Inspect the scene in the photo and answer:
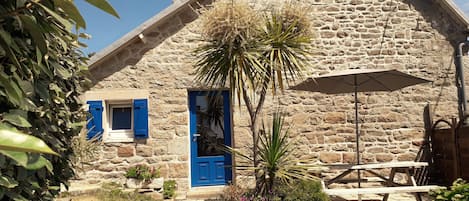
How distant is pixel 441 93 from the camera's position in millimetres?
8250

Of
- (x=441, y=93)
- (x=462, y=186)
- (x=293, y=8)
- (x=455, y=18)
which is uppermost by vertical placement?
(x=455, y=18)

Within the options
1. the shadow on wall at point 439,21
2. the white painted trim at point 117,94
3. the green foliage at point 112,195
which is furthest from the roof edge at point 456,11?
the green foliage at point 112,195

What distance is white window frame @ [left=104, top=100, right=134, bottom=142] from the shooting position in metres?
7.61

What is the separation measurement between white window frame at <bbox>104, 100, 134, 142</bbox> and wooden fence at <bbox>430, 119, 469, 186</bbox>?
6.48m

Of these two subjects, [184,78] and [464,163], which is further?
[184,78]

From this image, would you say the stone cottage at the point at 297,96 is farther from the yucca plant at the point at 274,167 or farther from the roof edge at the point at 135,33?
the yucca plant at the point at 274,167

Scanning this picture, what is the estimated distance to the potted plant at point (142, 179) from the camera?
704 centimetres

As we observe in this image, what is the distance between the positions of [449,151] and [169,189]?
227 inches

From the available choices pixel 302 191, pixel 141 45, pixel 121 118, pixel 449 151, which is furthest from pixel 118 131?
pixel 449 151

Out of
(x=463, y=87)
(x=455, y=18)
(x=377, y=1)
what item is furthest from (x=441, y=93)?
(x=377, y=1)

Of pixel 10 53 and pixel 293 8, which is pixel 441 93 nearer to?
pixel 293 8

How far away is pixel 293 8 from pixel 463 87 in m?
5.02

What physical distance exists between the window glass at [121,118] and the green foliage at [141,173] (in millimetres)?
1016

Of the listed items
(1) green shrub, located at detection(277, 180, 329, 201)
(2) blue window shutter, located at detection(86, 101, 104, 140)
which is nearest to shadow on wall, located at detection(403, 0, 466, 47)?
(1) green shrub, located at detection(277, 180, 329, 201)
